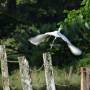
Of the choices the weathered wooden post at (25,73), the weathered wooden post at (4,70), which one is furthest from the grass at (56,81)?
the weathered wooden post at (25,73)

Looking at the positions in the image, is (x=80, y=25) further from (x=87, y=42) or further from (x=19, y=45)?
(x=19, y=45)

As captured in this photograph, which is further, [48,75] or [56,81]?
[56,81]

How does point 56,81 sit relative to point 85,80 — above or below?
above

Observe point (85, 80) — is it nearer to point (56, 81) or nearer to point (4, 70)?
point (4, 70)

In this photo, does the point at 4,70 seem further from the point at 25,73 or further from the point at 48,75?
the point at 48,75

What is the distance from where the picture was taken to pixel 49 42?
34.5 feet

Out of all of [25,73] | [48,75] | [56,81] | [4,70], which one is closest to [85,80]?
[48,75]

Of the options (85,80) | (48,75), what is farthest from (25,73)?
(85,80)

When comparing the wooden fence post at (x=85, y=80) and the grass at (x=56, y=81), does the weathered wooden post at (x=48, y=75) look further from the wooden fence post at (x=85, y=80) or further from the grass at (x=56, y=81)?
the grass at (x=56, y=81)

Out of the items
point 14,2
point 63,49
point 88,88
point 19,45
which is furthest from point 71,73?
point 88,88

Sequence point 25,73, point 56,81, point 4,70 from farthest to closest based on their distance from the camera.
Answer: point 56,81, point 4,70, point 25,73

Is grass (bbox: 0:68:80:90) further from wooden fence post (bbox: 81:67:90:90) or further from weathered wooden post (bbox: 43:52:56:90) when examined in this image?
wooden fence post (bbox: 81:67:90:90)

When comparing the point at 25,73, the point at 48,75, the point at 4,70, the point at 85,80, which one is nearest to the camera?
the point at 85,80

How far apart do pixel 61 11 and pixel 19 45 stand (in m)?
1.47
